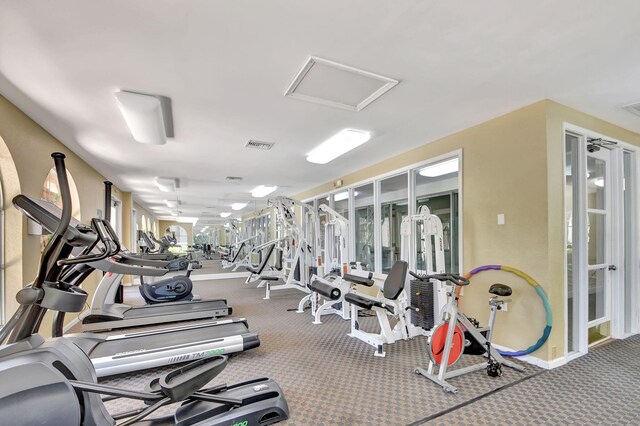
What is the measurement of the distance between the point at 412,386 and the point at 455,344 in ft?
1.68

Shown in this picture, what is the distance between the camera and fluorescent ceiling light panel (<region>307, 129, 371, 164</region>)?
12.0 ft

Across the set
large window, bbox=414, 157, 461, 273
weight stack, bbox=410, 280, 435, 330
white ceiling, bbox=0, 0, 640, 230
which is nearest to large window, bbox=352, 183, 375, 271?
large window, bbox=414, 157, 461, 273

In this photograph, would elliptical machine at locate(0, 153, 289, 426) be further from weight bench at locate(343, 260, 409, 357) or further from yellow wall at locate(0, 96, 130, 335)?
yellow wall at locate(0, 96, 130, 335)

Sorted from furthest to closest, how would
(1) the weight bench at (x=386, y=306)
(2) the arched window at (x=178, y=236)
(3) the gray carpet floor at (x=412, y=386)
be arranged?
(2) the arched window at (x=178, y=236) → (1) the weight bench at (x=386, y=306) → (3) the gray carpet floor at (x=412, y=386)

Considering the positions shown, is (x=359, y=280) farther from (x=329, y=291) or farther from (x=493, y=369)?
(x=493, y=369)

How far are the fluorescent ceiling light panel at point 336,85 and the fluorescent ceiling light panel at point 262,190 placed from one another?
467 cm

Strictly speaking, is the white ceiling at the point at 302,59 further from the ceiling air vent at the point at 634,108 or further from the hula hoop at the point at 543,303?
the hula hoop at the point at 543,303

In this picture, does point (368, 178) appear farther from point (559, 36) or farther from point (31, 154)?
point (31, 154)

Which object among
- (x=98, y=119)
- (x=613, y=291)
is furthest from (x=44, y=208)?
(x=613, y=291)

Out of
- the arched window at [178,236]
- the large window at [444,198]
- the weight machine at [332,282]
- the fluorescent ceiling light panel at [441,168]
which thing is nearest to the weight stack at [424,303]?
the large window at [444,198]

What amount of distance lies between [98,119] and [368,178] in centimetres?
395

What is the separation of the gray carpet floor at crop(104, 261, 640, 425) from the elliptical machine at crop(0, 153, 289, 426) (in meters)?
0.86

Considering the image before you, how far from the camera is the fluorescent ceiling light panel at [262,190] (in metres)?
7.24

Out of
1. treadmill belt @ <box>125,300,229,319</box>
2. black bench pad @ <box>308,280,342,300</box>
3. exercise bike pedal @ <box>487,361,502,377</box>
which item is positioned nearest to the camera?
exercise bike pedal @ <box>487,361,502,377</box>
